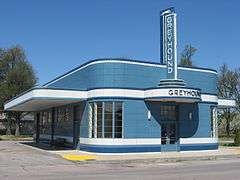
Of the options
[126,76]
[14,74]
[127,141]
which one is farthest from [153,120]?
[14,74]

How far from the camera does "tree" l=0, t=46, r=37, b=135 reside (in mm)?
70438

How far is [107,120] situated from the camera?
30.5 meters

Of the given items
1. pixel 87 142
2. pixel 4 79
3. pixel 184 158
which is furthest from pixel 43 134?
pixel 4 79

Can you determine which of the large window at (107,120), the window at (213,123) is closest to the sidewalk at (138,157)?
the large window at (107,120)

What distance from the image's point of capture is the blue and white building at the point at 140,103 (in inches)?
1203

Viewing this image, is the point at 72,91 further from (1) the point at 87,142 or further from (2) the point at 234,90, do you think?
(2) the point at 234,90

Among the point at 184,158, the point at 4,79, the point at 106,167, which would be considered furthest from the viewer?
the point at 4,79

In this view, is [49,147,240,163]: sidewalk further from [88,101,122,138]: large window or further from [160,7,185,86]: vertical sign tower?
[160,7,185,86]: vertical sign tower

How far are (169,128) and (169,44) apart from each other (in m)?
6.03

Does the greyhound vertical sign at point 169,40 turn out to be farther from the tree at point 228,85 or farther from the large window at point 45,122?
the tree at point 228,85

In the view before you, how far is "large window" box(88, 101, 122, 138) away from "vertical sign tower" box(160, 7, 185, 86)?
12.9 feet

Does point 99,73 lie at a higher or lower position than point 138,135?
higher

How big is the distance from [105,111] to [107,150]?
2.58m

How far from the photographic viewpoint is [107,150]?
30.0 metres
